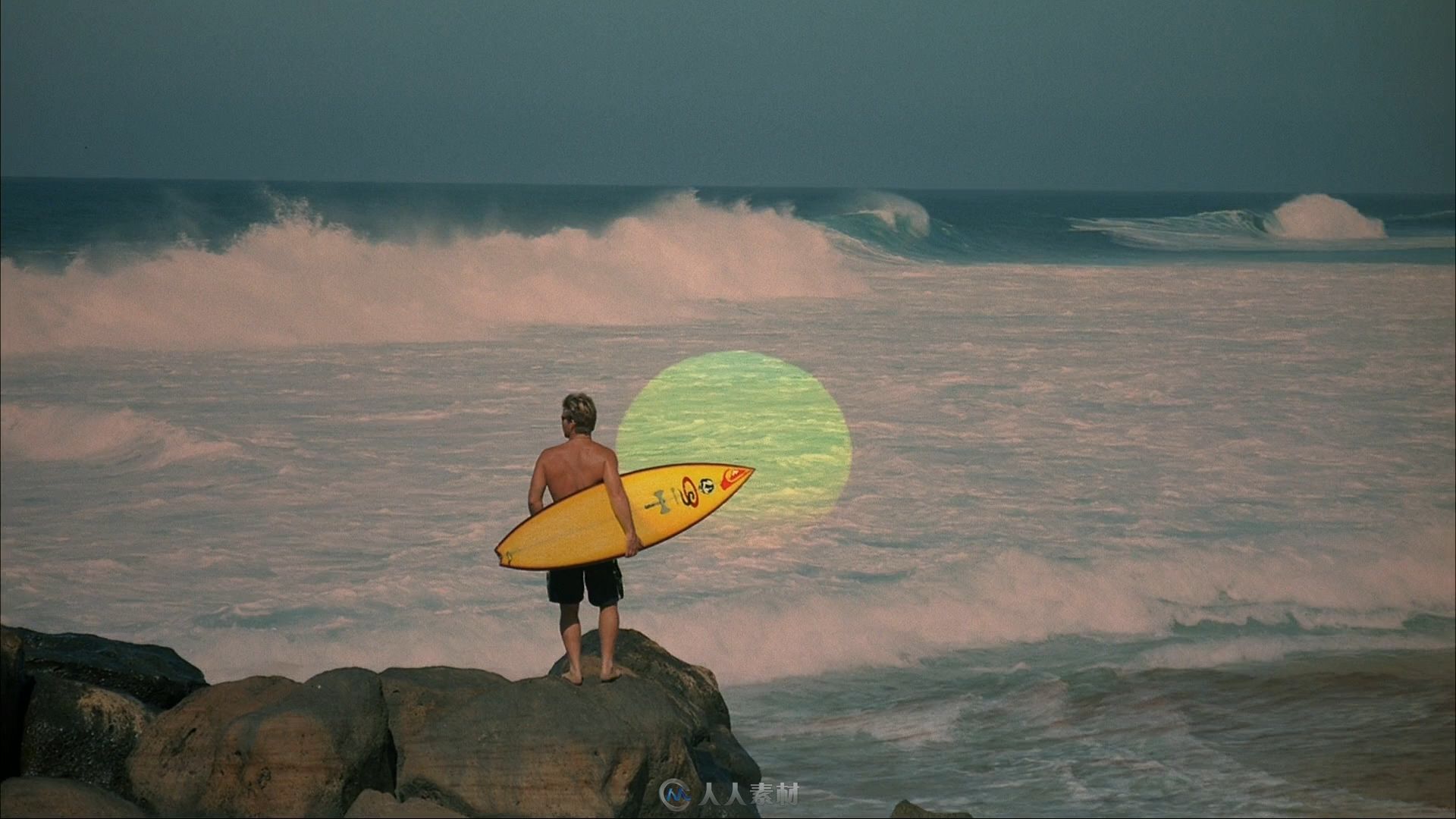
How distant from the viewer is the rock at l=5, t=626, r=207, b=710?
5.39 meters

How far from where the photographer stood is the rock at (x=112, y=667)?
539cm

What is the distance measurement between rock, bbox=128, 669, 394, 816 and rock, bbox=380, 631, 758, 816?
0.68 ft

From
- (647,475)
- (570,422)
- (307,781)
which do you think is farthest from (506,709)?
(647,475)

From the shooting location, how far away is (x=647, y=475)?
6.25m

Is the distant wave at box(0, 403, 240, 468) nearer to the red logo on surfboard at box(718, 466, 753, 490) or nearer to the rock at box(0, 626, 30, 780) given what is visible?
the red logo on surfboard at box(718, 466, 753, 490)

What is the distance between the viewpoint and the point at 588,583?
5730mm

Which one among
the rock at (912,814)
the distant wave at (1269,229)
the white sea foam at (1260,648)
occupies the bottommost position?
the white sea foam at (1260,648)

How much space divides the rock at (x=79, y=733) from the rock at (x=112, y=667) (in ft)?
0.61

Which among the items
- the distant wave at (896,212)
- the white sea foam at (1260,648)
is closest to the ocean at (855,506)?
the white sea foam at (1260,648)

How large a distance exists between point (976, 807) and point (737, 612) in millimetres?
3627

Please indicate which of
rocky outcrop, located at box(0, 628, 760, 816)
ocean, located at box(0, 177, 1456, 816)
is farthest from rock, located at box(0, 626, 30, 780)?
ocean, located at box(0, 177, 1456, 816)

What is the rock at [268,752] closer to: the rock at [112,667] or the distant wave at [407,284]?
the rock at [112,667]

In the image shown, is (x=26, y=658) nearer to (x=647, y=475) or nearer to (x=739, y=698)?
(x=647, y=475)

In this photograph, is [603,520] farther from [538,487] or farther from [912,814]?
[912,814]
